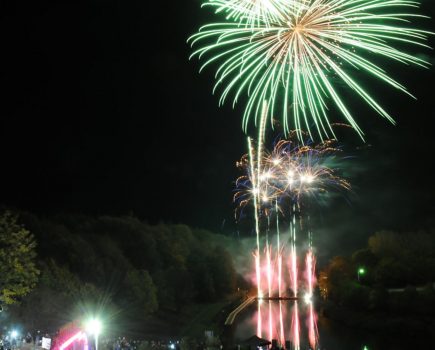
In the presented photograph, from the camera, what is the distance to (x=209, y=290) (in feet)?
170

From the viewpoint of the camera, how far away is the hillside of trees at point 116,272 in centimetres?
2853

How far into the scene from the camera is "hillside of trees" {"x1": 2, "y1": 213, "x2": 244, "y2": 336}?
93.6 ft

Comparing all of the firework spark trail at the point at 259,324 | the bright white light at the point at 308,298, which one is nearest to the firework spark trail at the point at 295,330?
the firework spark trail at the point at 259,324

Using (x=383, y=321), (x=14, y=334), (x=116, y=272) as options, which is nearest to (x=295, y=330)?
(x=383, y=321)

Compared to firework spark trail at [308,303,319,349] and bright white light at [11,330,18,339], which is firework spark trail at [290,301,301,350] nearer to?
firework spark trail at [308,303,319,349]

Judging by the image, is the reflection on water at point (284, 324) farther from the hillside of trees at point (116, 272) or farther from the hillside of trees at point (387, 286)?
the hillside of trees at point (116, 272)

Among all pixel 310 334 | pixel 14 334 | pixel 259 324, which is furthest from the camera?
pixel 259 324

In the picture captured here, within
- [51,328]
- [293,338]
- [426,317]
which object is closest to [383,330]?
[426,317]

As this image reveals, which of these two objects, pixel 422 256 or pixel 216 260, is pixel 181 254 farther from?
pixel 422 256

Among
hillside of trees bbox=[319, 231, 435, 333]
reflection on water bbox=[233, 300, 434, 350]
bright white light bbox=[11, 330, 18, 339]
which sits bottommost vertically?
bright white light bbox=[11, 330, 18, 339]

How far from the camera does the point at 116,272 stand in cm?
4147

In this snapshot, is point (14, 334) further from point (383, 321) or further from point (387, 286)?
point (387, 286)

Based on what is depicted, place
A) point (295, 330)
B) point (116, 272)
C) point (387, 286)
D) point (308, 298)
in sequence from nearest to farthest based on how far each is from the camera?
point (295, 330)
point (116, 272)
point (387, 286)
point (308, 298)

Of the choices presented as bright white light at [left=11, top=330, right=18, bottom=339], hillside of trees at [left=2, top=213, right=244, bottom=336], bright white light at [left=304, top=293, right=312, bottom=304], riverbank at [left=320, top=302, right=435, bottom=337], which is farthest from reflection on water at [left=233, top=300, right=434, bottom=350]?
bright white light at [left=11, top=330, right=18, bottom=339]
